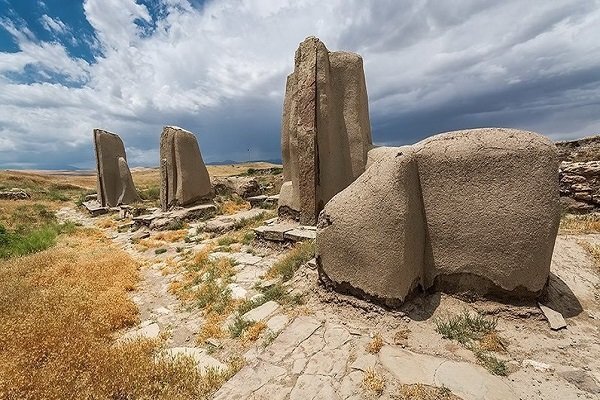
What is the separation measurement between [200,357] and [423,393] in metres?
2.28

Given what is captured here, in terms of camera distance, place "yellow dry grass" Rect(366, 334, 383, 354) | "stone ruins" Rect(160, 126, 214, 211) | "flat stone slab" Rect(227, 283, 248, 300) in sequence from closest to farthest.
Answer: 1. "yellow dry grass" Rect(366, 334, 383, 354)
2. "flat stone slab" Rect(227, 283, 248, 300)
3. "stone ruins" Rect(160, 126, 214, 211)

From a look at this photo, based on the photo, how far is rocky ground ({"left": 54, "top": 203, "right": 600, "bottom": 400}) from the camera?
2768 millimetres

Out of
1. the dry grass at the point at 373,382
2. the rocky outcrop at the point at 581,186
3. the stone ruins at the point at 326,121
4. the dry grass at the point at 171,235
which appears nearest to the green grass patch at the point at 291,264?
the stone ruins at the point at 326,121

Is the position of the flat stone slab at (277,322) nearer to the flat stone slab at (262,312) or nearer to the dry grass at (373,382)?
the flat stone slab at (262,312)

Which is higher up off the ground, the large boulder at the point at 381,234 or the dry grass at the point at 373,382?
the large boulder at the point at 381,234

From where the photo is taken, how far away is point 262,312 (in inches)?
172

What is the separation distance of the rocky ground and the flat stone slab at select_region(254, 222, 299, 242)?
1.74 m

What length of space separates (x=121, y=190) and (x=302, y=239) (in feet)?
42.3

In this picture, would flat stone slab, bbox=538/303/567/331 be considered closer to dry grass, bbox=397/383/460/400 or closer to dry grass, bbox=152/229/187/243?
dry grass, bbox=397/383/460/400

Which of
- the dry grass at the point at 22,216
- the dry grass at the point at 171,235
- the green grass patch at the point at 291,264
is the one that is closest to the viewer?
the green grass patch at the point at 291,264

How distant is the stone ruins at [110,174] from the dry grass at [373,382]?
1597 centimetres

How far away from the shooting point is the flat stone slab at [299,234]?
6.76 metres

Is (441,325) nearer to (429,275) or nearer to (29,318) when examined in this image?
(429,275)

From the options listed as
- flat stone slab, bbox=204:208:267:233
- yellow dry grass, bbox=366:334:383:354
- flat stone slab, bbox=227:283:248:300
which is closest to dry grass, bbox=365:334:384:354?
yellow dry grass, bbox=366:334:383:354
